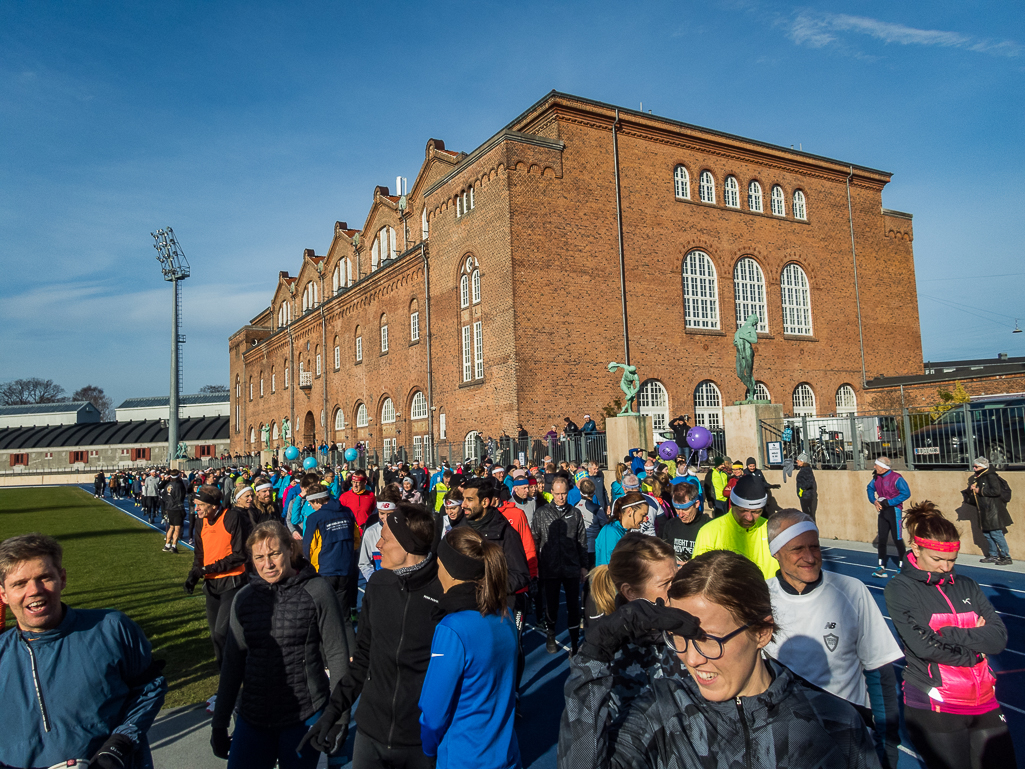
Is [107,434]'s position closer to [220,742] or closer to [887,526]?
[887,526]

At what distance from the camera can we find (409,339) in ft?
115

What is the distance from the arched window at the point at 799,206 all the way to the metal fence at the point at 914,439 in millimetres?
19459

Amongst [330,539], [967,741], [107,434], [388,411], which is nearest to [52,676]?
[967,741]

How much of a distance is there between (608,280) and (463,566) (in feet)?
86.1

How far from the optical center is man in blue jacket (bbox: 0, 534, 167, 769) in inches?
113

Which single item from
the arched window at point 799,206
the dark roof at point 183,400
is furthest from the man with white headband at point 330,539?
the dark roof at point 183,400

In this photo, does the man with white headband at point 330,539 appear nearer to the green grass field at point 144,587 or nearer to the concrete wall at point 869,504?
the green grass field at point 144,587

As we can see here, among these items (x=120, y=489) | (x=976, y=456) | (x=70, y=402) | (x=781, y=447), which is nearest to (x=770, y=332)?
(x=781, y=447)

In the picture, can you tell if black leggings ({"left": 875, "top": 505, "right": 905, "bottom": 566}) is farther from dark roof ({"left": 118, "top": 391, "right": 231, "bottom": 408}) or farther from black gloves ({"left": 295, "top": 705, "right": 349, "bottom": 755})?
dark roof ({"left": 118, "top": 391, "right": 231, "bottom": 408})

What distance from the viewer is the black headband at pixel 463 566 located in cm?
325

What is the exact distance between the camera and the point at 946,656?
3.79 meters

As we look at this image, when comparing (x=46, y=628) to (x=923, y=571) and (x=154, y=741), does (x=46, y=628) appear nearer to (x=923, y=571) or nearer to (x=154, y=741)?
(x=154, y=741)

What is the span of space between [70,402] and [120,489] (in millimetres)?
63914

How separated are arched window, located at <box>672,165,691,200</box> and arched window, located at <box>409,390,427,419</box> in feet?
49.5
